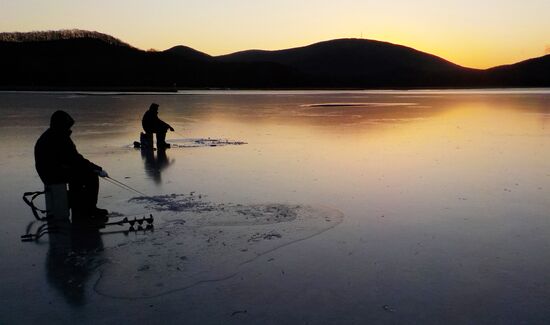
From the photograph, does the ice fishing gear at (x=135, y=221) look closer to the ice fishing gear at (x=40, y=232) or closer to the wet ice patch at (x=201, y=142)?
the ice fishing gear at (x=40, y=232)

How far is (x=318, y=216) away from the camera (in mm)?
6242

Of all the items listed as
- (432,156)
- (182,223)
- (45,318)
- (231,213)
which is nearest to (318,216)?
(231,213)

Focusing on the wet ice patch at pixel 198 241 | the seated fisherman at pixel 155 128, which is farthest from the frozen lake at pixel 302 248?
the seated fisherman at pixel 155 128

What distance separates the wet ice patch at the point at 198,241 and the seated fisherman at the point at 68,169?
31.4 inches

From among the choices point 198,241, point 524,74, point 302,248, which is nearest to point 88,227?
point 198,241

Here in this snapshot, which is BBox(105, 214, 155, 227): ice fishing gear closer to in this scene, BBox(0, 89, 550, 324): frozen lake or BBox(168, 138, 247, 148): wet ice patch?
BBox(0, 89, 550, 324): frozen lake

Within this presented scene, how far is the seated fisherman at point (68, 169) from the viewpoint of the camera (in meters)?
5.95

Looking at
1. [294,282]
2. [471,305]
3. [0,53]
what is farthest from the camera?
[0,53]

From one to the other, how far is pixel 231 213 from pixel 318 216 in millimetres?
1071

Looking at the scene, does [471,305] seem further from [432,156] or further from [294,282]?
[432,156]

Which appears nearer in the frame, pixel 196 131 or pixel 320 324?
pixel 320 324

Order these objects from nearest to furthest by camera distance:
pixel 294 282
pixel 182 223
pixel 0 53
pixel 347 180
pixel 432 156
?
pixel 294 282, pixel 182 223, pixel 347 180, pixel 432 156, pixel 0 53

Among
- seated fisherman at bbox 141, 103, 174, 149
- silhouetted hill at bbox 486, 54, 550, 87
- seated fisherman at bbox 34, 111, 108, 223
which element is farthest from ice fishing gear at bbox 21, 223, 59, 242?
silhouetted hill at bbox 486, 54, 550, 87

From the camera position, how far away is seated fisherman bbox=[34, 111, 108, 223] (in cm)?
595
